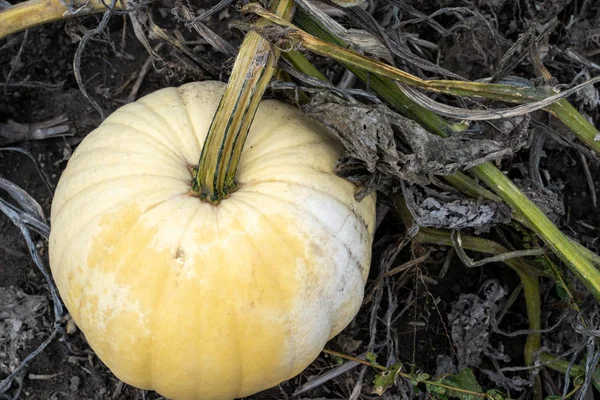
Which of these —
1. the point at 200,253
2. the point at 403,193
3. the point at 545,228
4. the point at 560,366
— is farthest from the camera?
the point at 560,366

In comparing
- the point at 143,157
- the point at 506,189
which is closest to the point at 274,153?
the point at 143,157

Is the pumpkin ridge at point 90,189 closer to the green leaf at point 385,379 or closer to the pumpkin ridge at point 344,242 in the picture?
the pumpkin ridge at point 344,242

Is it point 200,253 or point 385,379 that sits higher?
point 200,253

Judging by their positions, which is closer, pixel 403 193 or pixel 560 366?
pixel 403 193

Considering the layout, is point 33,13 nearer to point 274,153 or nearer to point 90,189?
point 90,189

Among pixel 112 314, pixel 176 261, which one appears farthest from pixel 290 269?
pixel 112 314

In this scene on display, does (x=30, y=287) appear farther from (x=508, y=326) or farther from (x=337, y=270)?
(x=508, y=326)

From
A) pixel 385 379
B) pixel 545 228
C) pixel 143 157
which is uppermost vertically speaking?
pixel 545 228

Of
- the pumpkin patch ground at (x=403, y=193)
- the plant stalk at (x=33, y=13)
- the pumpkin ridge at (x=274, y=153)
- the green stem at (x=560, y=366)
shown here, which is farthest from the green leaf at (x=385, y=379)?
the plant stalk at (x=33, y=13)
